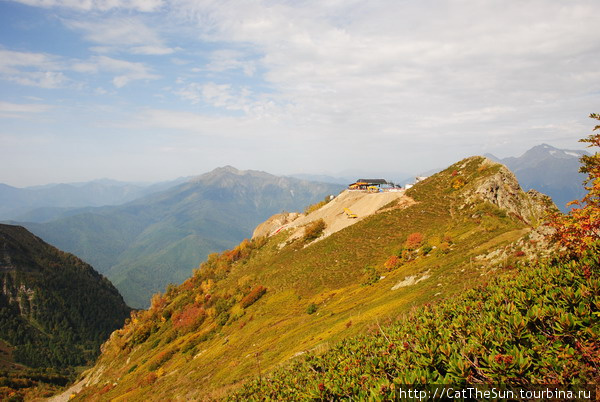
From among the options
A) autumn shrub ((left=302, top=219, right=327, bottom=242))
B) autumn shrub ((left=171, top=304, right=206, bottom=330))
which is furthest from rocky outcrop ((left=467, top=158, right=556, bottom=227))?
autumn shrub ((left=171, top=304, right=206, bottom=330))

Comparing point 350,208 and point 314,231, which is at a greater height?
point 350,208

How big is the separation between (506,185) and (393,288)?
114ft

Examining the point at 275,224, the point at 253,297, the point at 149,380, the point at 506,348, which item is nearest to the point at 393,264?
the point at 253,297

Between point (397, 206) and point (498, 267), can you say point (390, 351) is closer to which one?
point (498, 267)

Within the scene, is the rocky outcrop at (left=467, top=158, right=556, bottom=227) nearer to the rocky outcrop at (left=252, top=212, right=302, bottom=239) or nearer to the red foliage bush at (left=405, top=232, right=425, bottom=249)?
the red foliage bush at (left=405, top=232, right=425, bottom=249)

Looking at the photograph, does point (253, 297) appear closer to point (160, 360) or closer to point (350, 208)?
point (160, 360)

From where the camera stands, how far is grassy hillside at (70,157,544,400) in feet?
86.2

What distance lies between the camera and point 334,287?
152 feet

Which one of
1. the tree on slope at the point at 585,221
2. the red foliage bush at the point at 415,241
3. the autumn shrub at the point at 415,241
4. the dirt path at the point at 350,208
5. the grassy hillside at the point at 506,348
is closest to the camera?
the grassy hillside at the point at 506,348

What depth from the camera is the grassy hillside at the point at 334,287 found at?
86.2 feet

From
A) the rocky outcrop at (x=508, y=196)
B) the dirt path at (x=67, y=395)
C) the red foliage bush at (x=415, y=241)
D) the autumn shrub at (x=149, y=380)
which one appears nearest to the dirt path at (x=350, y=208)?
the rocky outcrop at (x=508, y=196)

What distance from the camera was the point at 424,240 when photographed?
144 feet

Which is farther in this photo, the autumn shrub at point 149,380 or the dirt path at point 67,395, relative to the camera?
the dirt path at point 67,395

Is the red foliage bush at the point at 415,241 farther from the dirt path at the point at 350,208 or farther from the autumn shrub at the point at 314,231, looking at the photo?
the autumn shrub at the point at 314,231
